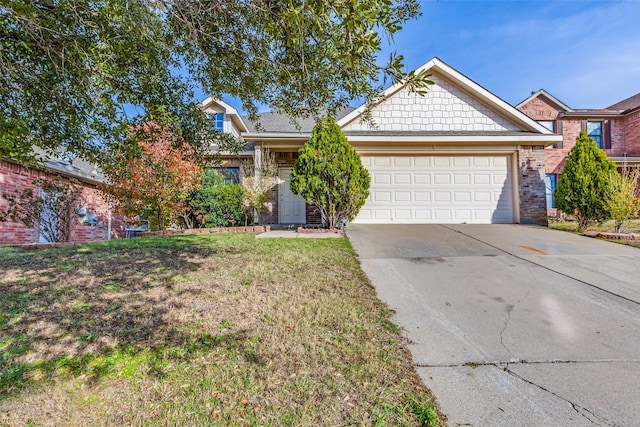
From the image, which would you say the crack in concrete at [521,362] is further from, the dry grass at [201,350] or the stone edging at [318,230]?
the stone edging at [318,230]

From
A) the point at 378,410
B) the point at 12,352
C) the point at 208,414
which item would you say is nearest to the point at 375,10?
the point at 378,410

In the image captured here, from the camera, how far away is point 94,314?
321cm

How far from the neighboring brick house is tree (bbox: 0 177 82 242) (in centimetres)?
34

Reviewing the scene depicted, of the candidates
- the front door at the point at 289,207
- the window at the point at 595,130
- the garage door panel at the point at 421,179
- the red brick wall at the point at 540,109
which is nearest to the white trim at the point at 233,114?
the front door at the point at 289,207

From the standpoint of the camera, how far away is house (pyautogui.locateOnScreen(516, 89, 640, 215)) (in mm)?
15344

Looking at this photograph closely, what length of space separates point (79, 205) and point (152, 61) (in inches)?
331

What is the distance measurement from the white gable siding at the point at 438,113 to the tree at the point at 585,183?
264 cm

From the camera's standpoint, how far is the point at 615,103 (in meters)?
18.5

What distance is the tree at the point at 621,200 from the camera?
25.3ft

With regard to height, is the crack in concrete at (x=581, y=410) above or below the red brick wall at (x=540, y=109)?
below

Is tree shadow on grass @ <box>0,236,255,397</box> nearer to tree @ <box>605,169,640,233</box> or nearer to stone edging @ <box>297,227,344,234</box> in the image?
stone edging @ <box>297,227,344,234</box>

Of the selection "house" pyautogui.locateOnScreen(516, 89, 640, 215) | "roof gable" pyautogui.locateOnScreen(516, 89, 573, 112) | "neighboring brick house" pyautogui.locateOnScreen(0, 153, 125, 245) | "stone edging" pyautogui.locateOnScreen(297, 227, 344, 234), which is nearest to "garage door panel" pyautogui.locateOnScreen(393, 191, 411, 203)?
"stone edging" pyautogui.locateOnScreen(297, 227, 344, 234)

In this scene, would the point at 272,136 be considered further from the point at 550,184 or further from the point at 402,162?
the point at 550,184

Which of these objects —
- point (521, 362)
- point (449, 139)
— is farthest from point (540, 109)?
point (521, 362)
